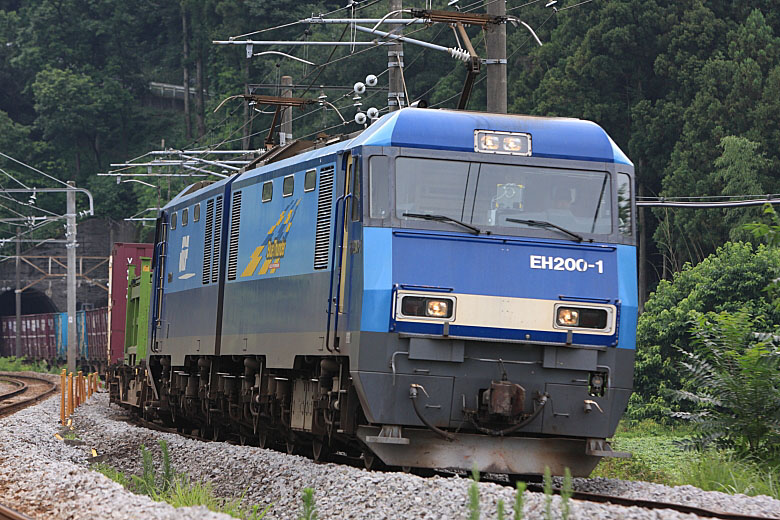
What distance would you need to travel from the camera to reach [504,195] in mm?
12562

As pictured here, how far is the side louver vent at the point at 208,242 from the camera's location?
58.4 ft

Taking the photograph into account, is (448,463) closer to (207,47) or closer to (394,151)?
(394,151)

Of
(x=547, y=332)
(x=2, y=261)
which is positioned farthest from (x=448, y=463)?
(x=2, y=261)

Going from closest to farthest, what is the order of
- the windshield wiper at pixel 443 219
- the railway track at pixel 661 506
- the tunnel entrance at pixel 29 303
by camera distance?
1. the railway track at pixel 661 506
2. the windshield wiper at pixel 443 219
3. the tunnel entrance at pixel 29 303

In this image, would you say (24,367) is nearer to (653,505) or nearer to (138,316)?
(138,316)

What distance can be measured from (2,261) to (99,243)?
20.1 ft

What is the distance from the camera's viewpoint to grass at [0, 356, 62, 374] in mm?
60625

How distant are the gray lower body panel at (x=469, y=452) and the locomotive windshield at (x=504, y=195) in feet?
6.71

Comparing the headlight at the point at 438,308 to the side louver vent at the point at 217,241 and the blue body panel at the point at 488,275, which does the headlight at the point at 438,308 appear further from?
the side louver vent at the point at 217,241

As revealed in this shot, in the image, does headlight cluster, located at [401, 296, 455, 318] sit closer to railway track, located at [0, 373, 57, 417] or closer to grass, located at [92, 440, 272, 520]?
grass, located at [92, 440, 272, 520]

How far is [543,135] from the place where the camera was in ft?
42.0

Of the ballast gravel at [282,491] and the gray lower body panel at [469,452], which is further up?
the gray lower body panel at [469,452]

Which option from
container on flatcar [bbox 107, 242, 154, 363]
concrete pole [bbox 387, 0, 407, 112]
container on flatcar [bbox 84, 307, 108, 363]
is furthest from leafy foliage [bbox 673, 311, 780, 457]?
container on flatcar [bbox 84, 307, 108, 363]

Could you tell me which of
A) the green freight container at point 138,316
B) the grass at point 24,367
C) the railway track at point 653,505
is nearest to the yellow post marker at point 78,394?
the green freight container at point 138,316
